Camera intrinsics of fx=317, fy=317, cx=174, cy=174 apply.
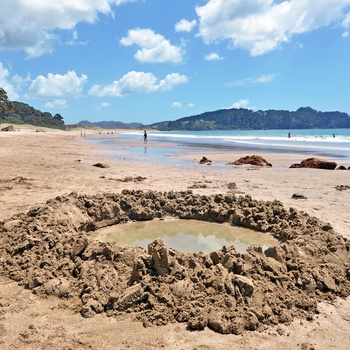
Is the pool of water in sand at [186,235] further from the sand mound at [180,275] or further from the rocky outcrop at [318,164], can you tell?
the rocky outcrop at [318,164]

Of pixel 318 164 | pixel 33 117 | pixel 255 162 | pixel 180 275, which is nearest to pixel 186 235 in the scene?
pixel 180 275

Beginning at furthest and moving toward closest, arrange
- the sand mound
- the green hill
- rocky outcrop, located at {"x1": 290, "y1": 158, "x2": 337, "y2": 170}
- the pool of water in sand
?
the green hill
rocky outcrop, located at {"x1": 290, "y1": 158, "x2": 337, "y2": 170}
the pool of water in sand
the sand mound

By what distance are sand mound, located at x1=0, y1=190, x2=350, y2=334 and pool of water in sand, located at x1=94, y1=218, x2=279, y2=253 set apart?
2.36 feet

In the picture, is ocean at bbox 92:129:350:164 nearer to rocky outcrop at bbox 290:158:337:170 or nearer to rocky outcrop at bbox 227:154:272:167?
rocky outcrop at bbox 227:154:272:167

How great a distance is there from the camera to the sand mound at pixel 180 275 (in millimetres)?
3754

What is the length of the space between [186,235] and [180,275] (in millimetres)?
2510

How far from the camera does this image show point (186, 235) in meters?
6.75

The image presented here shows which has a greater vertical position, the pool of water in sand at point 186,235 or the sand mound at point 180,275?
the sand mound at point 180,275

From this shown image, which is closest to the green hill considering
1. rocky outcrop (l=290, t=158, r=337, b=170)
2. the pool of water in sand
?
rocky outcrop (l=290, t=158, r=337, b=170)

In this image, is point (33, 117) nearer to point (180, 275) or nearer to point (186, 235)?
point (186, 235)

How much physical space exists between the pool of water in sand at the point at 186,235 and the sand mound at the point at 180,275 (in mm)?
719

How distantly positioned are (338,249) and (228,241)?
79.9 inches

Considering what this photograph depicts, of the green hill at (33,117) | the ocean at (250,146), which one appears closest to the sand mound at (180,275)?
the ocean at (250,146)

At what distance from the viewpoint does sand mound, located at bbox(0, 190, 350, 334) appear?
12.3ft
